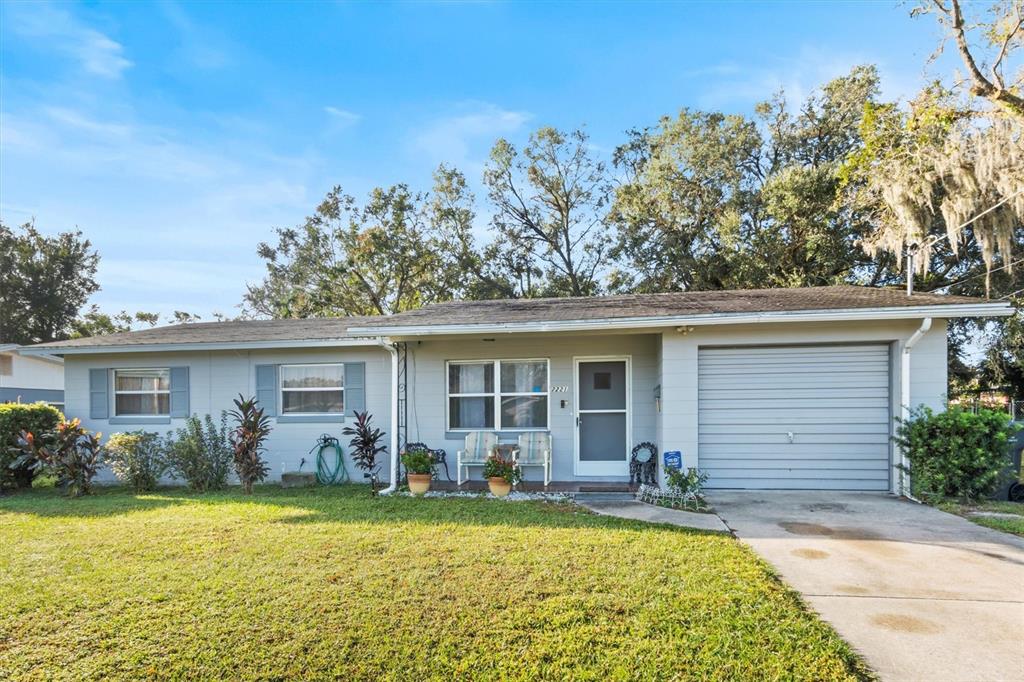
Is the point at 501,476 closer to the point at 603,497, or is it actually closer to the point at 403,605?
the point at 603,497

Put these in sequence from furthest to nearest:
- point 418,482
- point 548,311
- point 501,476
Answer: point 548,311 → point 418,482 → point 501,476

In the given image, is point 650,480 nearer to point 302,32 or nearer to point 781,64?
point 302,32

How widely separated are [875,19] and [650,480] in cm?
829

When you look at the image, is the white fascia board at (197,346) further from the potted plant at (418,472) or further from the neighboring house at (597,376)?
the potted plant at (418,472)

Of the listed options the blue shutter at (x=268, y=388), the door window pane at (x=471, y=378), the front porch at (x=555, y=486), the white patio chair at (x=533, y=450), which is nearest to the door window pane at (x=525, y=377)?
the door window pane at (x=471, y=378)

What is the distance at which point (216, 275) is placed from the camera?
72.1 feet

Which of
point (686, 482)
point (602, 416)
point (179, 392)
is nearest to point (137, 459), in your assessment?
point (179, 392)

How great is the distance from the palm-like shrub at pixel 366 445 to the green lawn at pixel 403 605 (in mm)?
3172

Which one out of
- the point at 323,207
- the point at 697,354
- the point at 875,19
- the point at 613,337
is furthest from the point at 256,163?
the point at 875,19

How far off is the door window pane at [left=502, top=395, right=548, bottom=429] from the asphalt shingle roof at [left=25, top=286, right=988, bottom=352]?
56.9 inches

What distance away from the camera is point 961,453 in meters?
6.71

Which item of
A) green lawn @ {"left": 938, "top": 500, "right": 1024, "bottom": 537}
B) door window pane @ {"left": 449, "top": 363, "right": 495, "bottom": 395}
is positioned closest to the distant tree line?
green lawn @ {"left": 938, "top": 500, "right": 1024, "bottom": 537}

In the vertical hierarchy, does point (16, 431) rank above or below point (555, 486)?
above

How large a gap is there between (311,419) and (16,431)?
438 cm
